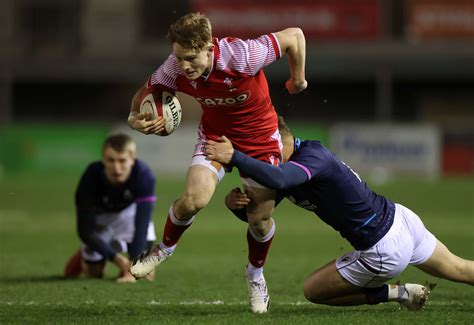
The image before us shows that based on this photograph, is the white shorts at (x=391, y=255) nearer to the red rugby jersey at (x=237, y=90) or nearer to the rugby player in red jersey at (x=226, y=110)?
the rugby player in red jersey at (x=226, y=110)

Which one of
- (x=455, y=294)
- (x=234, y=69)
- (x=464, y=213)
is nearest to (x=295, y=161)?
(x=234, y=69)

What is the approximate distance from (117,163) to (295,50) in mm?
2600

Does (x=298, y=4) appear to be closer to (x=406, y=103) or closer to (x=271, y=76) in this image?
(x=271, y=76)

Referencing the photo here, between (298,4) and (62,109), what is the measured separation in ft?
32.9

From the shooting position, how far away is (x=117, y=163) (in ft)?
30.0

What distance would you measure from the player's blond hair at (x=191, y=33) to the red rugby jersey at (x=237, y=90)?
0.84ft

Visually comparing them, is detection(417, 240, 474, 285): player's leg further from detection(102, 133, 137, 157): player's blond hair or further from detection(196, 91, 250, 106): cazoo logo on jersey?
detection(102, 133, 137, 157): player's blond hair

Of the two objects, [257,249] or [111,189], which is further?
[111,189]

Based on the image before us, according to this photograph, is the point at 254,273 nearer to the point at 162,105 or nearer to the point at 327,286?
the point at 327,286

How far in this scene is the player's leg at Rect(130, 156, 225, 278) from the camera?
6820 millimetres

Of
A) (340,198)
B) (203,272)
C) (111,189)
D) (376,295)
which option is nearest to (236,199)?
(340,198)

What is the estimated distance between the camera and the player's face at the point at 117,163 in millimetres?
9102

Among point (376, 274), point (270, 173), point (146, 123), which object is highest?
point (146, 123)

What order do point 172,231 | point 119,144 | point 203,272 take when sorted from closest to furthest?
1. point 172,231
2. point 119,144
3. point 203,272
